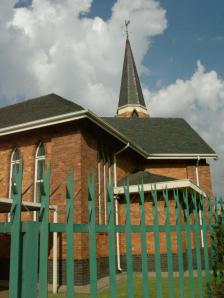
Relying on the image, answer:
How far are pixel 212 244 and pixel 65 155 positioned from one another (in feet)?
25.9

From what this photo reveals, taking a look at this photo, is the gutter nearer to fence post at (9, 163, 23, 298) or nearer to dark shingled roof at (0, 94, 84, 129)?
dark shingled roof at (0, 94, 84, 129)

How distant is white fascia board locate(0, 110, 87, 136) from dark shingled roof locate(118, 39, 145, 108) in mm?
27242

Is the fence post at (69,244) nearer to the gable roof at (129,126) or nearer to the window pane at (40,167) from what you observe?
the gable roof at (129,126)

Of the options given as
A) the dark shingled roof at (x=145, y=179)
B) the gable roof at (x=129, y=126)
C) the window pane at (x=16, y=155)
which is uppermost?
the gable roof at (x=129, y=126)

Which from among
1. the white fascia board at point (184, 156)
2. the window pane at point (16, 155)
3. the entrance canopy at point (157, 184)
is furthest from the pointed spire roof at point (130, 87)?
the window pane at point (16, 155)

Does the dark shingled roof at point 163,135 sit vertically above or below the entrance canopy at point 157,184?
above

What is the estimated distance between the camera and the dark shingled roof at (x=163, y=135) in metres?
20.1

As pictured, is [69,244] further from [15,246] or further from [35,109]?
[35,109]

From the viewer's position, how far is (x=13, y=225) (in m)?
2.24

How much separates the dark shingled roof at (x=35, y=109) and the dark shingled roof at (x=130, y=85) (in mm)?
23282

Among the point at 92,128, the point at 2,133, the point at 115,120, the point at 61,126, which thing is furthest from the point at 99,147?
the point at 115,120

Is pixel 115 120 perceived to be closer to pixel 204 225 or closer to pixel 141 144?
pixel 141 144

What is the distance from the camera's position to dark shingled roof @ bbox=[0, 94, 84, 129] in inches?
540

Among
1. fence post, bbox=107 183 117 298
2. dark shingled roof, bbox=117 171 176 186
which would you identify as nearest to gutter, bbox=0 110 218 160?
dark shingled roof, bbox=117 171 176 186
